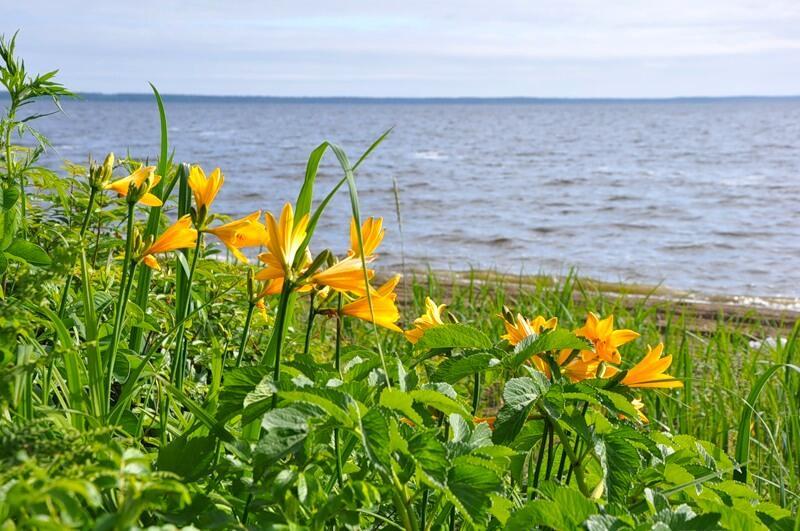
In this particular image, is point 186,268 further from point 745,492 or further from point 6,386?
point 745,492

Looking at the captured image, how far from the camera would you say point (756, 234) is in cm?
1456

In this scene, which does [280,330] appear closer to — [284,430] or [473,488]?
[284,430]

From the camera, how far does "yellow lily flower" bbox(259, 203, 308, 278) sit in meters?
1.10

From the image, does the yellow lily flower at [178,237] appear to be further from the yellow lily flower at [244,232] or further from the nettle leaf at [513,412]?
the nettle leaf at [513,412]

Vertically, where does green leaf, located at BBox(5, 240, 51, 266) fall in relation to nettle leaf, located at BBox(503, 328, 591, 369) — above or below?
above

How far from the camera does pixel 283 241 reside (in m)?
1.11

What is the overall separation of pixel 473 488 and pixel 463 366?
28cm

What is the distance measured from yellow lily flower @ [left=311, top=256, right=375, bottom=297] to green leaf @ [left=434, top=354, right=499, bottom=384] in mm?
207

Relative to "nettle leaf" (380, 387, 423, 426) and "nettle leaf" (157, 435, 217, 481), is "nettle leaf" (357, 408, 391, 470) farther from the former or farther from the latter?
"nettle leaf" (157, 435, 217, 481)

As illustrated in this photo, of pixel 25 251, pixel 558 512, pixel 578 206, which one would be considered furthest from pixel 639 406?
pixel 578 206

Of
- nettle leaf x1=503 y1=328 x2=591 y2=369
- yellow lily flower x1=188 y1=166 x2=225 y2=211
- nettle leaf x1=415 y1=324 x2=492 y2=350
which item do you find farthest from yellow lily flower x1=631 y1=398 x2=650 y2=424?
yellow lily flower x1=188 y1=166 x2=225 y2=211

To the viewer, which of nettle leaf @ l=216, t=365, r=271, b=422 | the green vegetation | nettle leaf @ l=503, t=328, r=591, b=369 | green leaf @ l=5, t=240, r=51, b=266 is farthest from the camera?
green leaf @ l=5, t=240, r=51, b=266

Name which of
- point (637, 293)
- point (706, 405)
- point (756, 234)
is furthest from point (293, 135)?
point (706, 405)

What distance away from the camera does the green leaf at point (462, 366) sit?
1249 millimetres
